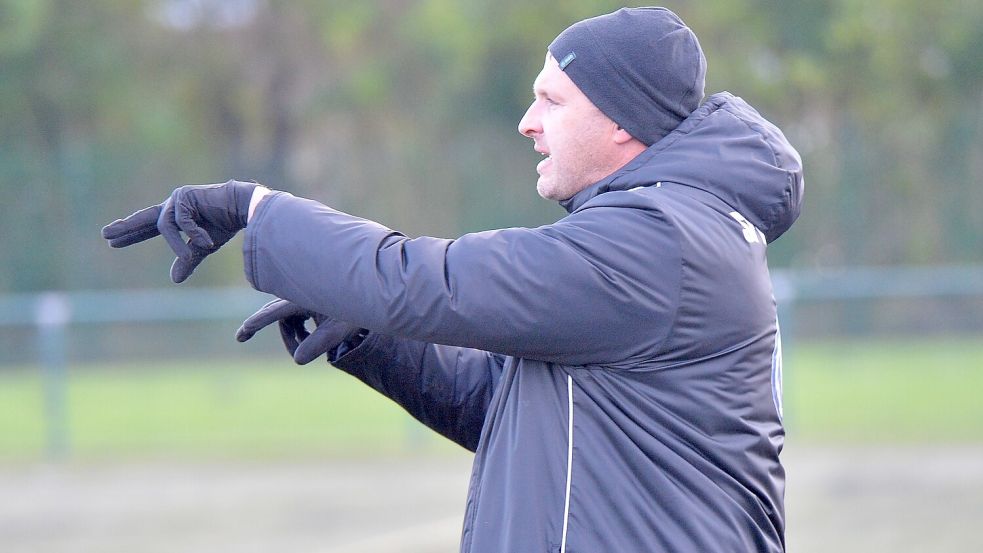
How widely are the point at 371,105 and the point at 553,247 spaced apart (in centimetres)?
1876

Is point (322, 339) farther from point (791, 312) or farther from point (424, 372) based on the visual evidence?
point (791, 312)

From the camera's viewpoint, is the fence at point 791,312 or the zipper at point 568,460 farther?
the fence at point 791,312

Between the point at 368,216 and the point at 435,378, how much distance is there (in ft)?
41.3

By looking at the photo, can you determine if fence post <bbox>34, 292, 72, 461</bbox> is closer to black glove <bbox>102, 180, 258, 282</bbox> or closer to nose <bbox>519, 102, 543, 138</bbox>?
black glove <bbox>102, 180, 258, 282</bbox>

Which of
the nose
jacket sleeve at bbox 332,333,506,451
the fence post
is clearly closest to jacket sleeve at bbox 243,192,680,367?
the nose

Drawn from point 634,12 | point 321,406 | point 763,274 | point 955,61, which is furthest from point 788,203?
point 955,61

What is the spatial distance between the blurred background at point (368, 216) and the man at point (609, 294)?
470cm

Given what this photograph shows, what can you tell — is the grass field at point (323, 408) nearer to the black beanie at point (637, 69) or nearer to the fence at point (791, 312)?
the fence at point (791, 312)

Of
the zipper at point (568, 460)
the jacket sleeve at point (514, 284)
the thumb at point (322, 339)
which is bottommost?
the zipper at point (568, 460)

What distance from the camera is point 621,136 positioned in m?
2.48

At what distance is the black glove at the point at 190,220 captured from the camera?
247 cm

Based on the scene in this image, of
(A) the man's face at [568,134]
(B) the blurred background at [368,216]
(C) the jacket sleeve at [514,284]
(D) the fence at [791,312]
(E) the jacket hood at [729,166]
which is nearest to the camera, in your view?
(C) the jacket sleeve at [514,284]

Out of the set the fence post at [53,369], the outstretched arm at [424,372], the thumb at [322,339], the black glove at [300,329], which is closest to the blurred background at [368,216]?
the fence post at [53,369]

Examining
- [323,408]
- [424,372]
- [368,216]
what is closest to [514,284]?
[424,372]
